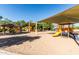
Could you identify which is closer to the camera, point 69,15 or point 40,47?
point 40,47

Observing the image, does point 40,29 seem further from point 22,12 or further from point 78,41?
point 78,41

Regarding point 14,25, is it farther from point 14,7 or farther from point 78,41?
point 78,41

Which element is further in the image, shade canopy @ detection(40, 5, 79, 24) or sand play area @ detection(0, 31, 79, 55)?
sand play area @ detection(0, 31, 79, 55)

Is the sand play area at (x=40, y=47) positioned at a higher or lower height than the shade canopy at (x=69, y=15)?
lower

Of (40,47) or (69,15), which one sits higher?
(69,15)

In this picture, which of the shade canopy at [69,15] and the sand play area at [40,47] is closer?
the shade canopy at [69,15]

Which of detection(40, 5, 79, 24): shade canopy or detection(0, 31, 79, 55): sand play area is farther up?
detection(40, 5, 79, 24): shade canopy
